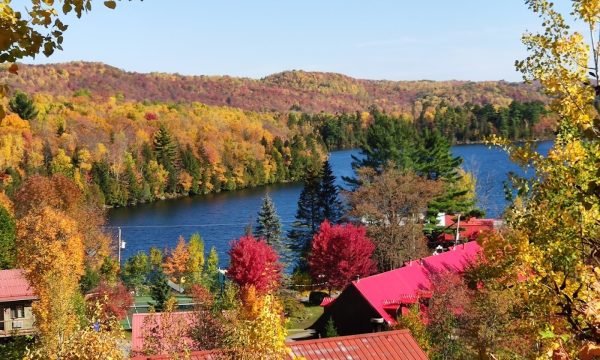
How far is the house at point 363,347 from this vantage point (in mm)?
13453

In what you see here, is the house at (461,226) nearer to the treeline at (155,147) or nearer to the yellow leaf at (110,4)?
the treeline at (155,147)

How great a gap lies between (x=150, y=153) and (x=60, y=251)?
58.7 metres

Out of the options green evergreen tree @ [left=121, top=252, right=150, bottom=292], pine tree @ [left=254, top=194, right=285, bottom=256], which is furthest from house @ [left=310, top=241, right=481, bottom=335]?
pine tree @ [left=254, top=194, right=285, bottom=256]

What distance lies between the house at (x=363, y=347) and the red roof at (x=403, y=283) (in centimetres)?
836

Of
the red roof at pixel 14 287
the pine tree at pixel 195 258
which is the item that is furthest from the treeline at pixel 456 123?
the red roof at pixel 14 287

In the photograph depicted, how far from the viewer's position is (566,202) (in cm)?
600

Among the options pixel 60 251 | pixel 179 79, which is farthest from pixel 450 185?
pixel 179 79

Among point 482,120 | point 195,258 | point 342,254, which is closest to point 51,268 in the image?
point 342,254

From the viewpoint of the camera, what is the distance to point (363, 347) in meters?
14.0

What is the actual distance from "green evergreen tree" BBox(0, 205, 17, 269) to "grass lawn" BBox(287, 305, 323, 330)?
13339 mm

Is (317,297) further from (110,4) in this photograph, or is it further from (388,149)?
(110,4)

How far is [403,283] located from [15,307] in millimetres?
15668

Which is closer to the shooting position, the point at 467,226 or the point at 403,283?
the point at 403,283

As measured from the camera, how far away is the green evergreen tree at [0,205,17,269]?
1190 inches
